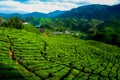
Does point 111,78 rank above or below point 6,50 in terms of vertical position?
below

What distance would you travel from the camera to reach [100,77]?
64.5 m

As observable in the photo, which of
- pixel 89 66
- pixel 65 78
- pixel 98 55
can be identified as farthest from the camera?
pixel 98 55

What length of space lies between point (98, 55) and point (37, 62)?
133ft

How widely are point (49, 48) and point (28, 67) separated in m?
30.2

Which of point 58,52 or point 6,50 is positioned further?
point 58,52

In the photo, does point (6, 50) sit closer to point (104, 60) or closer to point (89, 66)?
point (89, 66)

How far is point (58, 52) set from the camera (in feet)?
285

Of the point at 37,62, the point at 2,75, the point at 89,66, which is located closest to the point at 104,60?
the point at 89,66

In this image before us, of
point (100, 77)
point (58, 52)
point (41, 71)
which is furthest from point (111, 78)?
point (58, 52)

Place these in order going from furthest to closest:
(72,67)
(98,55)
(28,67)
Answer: (98,55)
(72,67)
(28,67)

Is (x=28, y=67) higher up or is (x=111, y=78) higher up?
(x=28, y=67)

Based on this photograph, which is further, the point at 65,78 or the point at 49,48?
the point at 49,48

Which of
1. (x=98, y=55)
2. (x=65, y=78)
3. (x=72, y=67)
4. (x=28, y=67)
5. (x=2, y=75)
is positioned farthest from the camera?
(x=98, y=55)

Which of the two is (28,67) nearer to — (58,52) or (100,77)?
(100,77)
